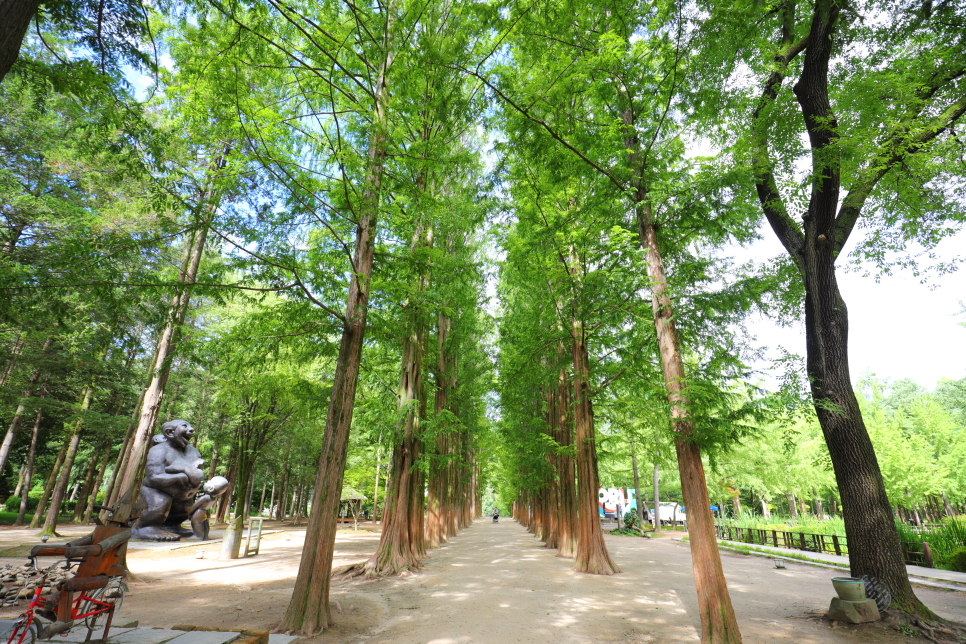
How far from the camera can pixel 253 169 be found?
6.72m

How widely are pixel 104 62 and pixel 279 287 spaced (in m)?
3.20

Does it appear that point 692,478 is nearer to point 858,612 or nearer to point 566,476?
point 858,612

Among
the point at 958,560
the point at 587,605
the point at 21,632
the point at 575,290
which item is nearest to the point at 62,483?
the point at 21,632

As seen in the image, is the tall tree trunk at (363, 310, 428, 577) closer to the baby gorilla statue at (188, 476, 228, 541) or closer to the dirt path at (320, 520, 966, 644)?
the dirt path at (320, 520, 966, 644)

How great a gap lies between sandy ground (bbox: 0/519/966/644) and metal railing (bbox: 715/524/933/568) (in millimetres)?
2521

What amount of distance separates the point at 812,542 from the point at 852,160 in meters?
19.0

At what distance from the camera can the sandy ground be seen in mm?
6270

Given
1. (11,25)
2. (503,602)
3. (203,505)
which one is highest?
(11,25)

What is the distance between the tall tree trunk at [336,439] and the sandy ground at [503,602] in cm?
45

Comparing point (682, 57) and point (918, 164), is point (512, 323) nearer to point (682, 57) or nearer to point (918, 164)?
point (682, 57)

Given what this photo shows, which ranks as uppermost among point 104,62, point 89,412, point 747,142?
point 747,142

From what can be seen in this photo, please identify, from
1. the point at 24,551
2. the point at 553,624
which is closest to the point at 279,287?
the point at 553,624

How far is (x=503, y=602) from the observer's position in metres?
8.11

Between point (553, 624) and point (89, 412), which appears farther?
point (89, 412)
